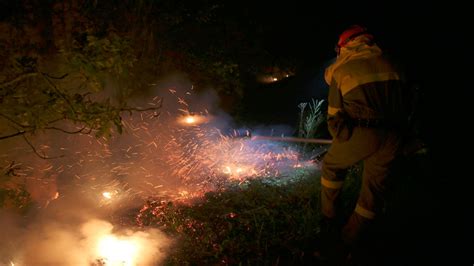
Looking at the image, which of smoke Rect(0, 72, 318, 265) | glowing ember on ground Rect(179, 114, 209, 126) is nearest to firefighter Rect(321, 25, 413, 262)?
smoke Rect(0, 72, 318, 265)

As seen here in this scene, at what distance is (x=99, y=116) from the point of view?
2.96m

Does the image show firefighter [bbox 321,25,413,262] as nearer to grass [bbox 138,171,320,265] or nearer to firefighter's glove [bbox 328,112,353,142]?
firefighter's glove [bbox 328,112,353,142]

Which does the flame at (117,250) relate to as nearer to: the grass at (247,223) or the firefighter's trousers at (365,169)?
the grass at (247,223)

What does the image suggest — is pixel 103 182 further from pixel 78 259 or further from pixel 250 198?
pixel 250 198

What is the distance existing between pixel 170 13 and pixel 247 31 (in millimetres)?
3759

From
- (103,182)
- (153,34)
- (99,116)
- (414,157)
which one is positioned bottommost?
(103,182)

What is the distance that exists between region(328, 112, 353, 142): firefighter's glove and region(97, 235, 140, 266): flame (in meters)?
2.48

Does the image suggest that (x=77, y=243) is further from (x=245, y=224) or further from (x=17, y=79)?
(x=17, y=79)

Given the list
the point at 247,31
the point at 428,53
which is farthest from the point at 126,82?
the point at 428,53

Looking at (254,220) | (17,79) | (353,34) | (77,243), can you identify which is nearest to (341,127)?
(353,34)

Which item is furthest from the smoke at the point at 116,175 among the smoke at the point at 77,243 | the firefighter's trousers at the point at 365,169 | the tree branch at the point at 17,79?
the firefighter's trousers at the point at 365,169

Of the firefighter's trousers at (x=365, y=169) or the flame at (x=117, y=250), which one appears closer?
the firefighter's trousers at (x=365, y=169)

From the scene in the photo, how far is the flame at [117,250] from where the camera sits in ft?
12.4

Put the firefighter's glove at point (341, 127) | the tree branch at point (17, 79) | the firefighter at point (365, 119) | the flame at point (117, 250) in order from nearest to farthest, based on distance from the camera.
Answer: the tree branch at point (17, 79)
the firefighter at point (365, 119)
the firefighter's glove at point (341, 127)
the flame at point (117, 250)
